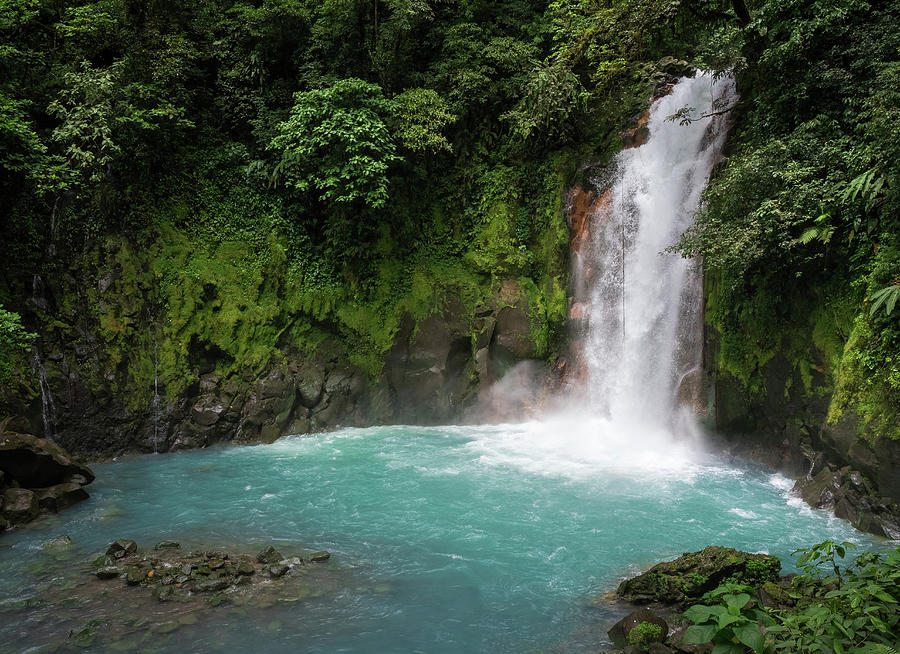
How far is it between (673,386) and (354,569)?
859cm

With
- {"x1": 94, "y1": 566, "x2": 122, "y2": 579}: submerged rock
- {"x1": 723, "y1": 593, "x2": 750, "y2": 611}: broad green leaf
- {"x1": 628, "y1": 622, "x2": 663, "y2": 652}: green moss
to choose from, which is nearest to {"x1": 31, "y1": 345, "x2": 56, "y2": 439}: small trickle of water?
{"x1": 94, "y1": 566, "x2": 122, "y2": 579}: submerged rock

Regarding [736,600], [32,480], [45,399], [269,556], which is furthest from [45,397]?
[736,600]

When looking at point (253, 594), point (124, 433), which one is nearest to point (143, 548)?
point (253, 594)

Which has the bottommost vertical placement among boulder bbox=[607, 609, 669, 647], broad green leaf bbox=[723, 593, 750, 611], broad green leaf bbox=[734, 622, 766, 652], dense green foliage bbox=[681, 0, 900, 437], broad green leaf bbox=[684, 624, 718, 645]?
boulder bbox=[607, 609, 669, 647]

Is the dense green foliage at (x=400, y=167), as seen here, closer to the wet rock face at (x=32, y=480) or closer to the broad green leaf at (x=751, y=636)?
the wet rock face at (x=32, y=480)

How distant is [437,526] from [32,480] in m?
6.97

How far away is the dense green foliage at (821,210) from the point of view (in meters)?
8.59

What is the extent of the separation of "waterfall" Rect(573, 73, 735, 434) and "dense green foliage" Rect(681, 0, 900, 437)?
1.56 m

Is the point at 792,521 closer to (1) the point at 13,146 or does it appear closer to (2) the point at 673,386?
(2) the point at 673,386

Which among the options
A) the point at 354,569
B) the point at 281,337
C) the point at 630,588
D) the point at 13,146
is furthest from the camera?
the point at 281,337

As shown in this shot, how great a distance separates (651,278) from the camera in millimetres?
13516

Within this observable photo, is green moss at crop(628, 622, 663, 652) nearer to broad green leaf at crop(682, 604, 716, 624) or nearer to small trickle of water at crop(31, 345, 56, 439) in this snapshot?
broad green leaf at crop(682, 604, 716, 624)

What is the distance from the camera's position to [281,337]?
14172 millimetres

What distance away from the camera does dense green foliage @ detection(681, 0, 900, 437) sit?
8.59 meters
